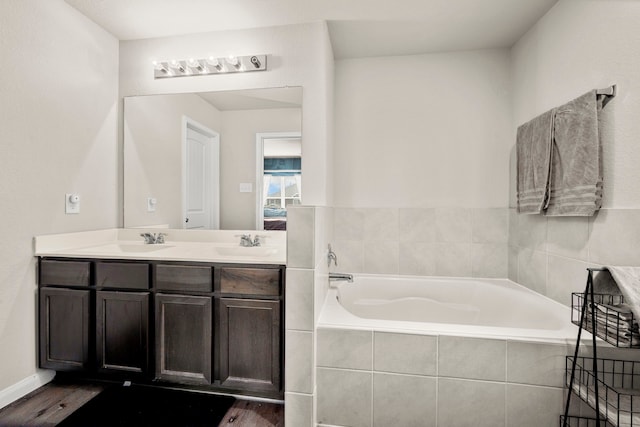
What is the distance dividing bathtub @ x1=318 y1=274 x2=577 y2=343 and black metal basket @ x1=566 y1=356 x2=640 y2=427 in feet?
1.36

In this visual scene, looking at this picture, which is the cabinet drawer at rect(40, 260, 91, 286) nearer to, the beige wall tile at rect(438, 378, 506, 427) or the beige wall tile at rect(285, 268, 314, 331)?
the beige wall tile at rect(285, 268, 314, 331)

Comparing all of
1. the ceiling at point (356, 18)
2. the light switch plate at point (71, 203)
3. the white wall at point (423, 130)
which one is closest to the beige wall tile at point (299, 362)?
the white wall at point (423, 130)

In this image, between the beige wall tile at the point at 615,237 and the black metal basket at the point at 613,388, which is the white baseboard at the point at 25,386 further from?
the beige wall tile at the point at 615,237

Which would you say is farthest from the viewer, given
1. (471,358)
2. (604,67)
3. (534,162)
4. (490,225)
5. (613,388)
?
(490,225)

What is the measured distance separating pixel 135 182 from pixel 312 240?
1779 millimetres

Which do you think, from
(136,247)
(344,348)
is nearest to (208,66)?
(136,247)

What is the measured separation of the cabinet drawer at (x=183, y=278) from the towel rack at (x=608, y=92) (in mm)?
2272

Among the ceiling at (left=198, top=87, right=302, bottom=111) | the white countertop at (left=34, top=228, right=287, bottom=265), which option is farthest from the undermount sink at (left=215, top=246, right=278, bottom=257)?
the ceiling at (left=198, top=87, right=302, bottom=111)

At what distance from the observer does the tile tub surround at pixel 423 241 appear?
8.19ft

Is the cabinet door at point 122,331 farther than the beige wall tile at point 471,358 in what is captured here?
Yes

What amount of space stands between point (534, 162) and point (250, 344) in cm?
213

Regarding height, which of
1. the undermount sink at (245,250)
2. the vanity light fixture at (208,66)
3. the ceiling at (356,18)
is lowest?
the undermount sink at (245,250)

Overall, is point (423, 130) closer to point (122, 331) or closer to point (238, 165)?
point (238, 165)

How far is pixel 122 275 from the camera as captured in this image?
1.84 m
